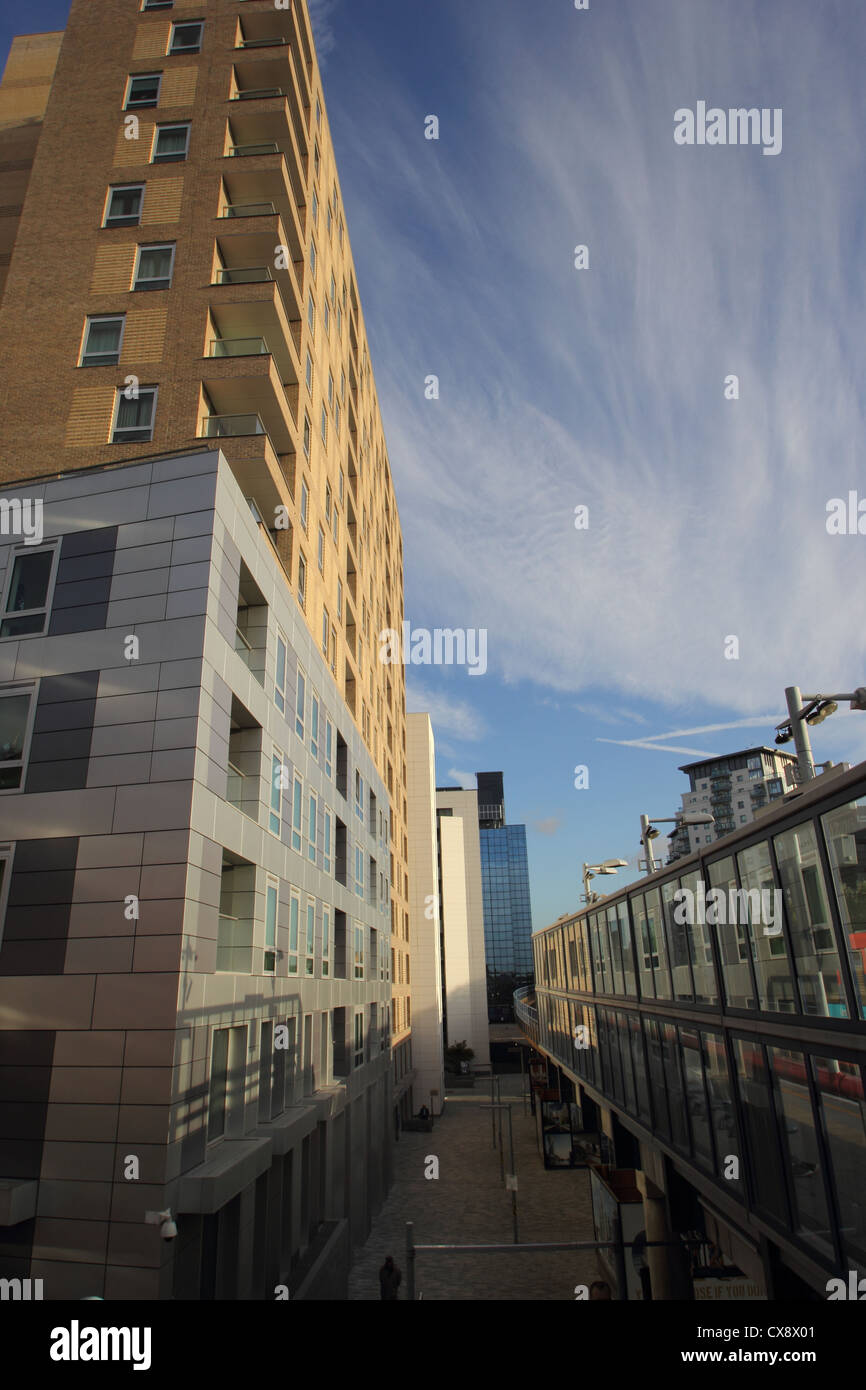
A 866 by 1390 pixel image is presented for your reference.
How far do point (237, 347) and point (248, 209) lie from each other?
4.63 metres

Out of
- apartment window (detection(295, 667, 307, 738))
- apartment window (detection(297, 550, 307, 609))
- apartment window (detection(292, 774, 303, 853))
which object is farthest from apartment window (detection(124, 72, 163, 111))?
apartment window (detection(292, 774, 303, 853))

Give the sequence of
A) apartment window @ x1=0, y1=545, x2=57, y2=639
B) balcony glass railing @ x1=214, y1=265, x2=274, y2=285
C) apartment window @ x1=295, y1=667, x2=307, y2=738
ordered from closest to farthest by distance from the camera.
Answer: apartment window @ x1=0, y1=545, x2=57, y2=639
balcony glass railing @ x1=214, y1=265, x2=274, y2=285
apartment window @ x1=295, y1=667, x2=307, y2=738

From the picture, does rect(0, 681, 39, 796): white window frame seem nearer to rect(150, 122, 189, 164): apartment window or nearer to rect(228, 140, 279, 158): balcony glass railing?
rect(150, 122, 189, 164): apartment window

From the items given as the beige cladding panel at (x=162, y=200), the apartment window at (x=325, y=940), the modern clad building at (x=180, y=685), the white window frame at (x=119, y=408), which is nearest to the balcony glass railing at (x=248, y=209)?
the modern clad building at (x=180, y=685)

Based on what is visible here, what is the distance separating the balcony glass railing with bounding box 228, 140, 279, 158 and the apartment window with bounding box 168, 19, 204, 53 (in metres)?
3.08

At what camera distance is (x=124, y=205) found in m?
20.2

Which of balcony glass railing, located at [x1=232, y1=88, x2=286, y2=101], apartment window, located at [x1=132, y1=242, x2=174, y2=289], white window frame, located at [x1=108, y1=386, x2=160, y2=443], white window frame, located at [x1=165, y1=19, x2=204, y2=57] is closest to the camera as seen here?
white window frame, located at [x1=108, y1=386, x2=160, y2=443]

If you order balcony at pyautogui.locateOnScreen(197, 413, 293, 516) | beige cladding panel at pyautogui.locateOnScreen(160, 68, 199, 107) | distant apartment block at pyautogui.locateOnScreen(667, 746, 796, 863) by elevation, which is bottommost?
balcony at pyautogui.locateOnScreen(197, 413, 293, 516)

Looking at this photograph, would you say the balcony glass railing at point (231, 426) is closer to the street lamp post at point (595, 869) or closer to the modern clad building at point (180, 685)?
the modern clad building at point (180, 685)

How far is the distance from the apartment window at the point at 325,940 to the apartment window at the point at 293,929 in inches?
124

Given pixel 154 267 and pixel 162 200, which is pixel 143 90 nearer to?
pixel 162 200

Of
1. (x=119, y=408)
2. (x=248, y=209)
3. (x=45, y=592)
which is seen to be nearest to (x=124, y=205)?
(x=248, y=209)

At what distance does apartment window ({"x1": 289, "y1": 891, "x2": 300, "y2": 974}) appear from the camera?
1794cm

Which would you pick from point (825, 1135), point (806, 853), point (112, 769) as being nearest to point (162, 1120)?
point (112, 769)
